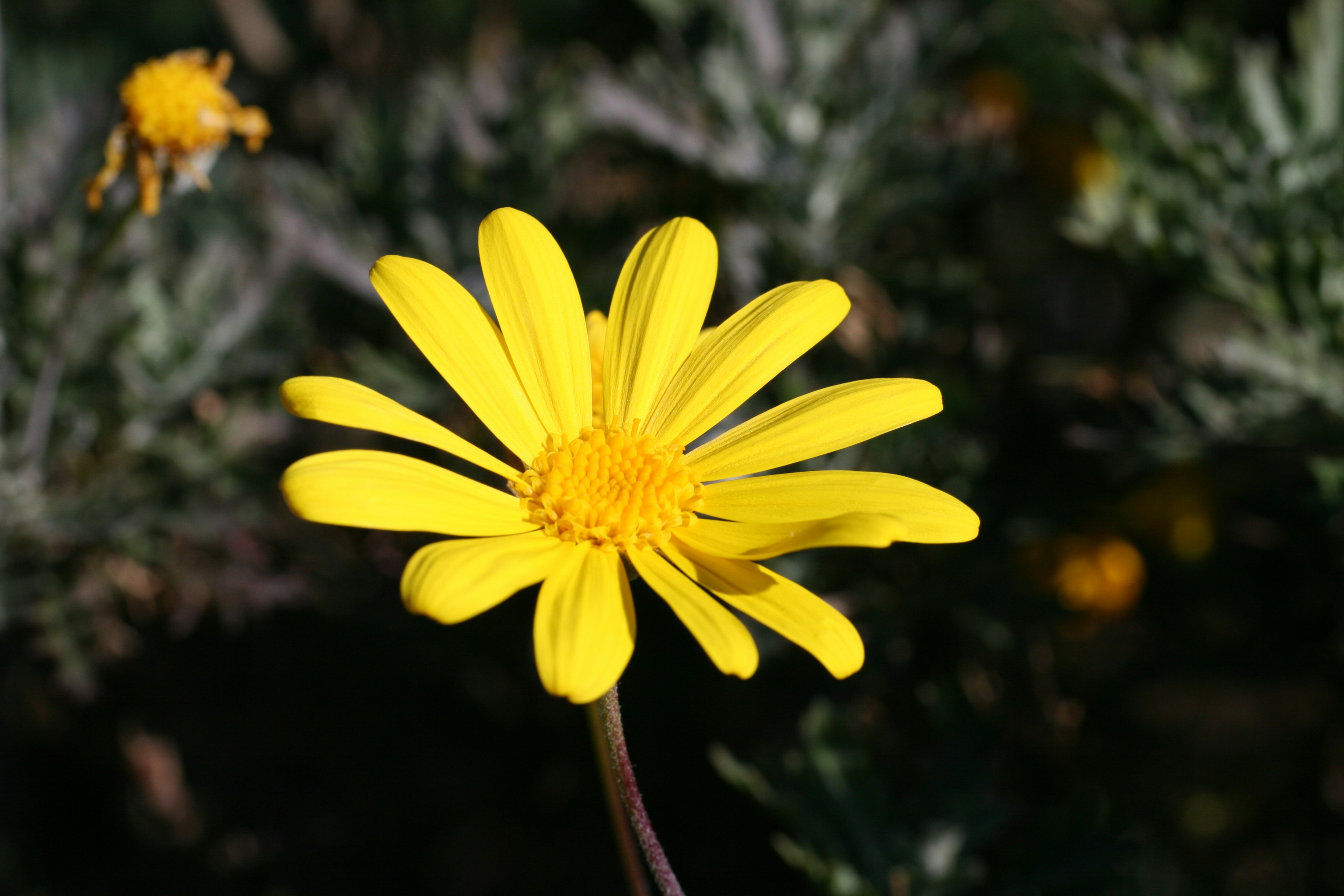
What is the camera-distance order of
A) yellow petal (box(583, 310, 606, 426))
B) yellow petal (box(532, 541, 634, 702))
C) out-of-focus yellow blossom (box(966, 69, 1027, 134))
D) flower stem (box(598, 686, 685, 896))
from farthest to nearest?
out-of-focus yellow blossom (box(966, 69, 1027, 134)), yellow petal (box(583, 310, 606, 426)), flower stem (box(598, 686, 685, 896)), yellow petal (box(532, 541, 634, 702))

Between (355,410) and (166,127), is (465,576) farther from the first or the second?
(166,127)

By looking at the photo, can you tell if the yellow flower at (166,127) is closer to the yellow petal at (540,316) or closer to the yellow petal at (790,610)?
the yellow petal at (540,316)

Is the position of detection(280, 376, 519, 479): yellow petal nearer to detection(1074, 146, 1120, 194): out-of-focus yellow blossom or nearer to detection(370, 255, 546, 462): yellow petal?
detection(370, 255, 546, 462): yellow petal

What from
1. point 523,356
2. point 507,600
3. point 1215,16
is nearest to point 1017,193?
point 1215,16

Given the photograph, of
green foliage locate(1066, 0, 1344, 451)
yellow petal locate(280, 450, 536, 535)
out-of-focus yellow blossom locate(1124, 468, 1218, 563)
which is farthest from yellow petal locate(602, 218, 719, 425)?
out-of-focus yellow blossom locate(1124, 468, 1218, 563)

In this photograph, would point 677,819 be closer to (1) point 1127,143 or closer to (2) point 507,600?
(2) point 507,600

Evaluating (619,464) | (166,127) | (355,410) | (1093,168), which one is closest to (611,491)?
(619,464)
